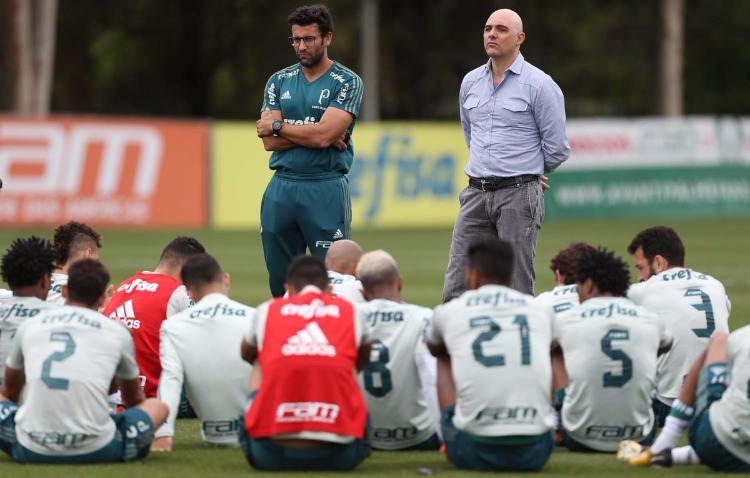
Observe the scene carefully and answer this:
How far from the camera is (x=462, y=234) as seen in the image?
10891 mm

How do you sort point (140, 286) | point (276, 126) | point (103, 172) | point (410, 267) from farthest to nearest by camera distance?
1. point (103, 172)
2. point (410, 267)
3. point (276, 126)
4. point (140, 286)

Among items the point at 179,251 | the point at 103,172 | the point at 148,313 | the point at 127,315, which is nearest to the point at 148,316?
the point at 148,313

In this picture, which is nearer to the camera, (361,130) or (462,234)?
(462,234)

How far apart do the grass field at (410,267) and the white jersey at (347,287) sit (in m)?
1.06

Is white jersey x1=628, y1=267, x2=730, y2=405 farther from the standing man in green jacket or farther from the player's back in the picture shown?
the player's back

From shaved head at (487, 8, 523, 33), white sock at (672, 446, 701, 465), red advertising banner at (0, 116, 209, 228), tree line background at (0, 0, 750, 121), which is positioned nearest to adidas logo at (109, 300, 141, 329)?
shaved head at (487, 8, 523, 33)

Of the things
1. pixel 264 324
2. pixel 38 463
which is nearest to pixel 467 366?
pixel 264 324

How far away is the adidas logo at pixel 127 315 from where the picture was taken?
9.84 meters

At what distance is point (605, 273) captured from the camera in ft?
27.8

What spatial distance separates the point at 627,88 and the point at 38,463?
155ft

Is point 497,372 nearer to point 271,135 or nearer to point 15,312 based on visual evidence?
point 15,312

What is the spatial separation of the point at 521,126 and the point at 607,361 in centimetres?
283

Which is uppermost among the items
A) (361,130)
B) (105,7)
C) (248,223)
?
(105,7)

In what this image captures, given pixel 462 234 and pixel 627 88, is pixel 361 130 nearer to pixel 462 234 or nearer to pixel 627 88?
pixel 462 234
